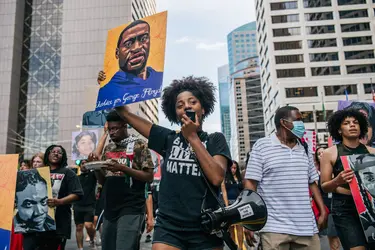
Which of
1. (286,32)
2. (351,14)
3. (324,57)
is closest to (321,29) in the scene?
(324,57)

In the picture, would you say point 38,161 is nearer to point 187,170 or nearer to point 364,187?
point 187,170

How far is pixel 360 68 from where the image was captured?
5469 centimetres

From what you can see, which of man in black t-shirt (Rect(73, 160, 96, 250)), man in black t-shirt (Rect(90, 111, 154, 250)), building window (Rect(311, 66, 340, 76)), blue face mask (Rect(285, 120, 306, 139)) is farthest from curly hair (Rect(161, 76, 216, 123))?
building window (Rect(311, 66, 340, 76))

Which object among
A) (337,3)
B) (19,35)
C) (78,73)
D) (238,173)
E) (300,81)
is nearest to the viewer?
(238,173)

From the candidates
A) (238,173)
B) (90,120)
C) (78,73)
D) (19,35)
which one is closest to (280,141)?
(90,120)

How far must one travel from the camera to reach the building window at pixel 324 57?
55.5 meters

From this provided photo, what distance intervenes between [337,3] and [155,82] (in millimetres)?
61263

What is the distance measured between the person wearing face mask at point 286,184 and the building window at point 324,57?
56.3 metres

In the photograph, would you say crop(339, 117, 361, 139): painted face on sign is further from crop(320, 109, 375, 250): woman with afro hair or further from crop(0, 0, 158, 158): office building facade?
crop(0, 0, 158, 158): office building facade

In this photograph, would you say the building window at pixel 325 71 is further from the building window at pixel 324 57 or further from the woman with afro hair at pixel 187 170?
the woman with afro hair at pixel 187 170

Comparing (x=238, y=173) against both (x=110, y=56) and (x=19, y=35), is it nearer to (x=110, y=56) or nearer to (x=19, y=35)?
(x=110, y=56)

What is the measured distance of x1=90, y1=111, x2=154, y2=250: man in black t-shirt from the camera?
3562 mm

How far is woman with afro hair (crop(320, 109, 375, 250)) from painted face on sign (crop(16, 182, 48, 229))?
3028 mm

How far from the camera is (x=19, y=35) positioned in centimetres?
7131
